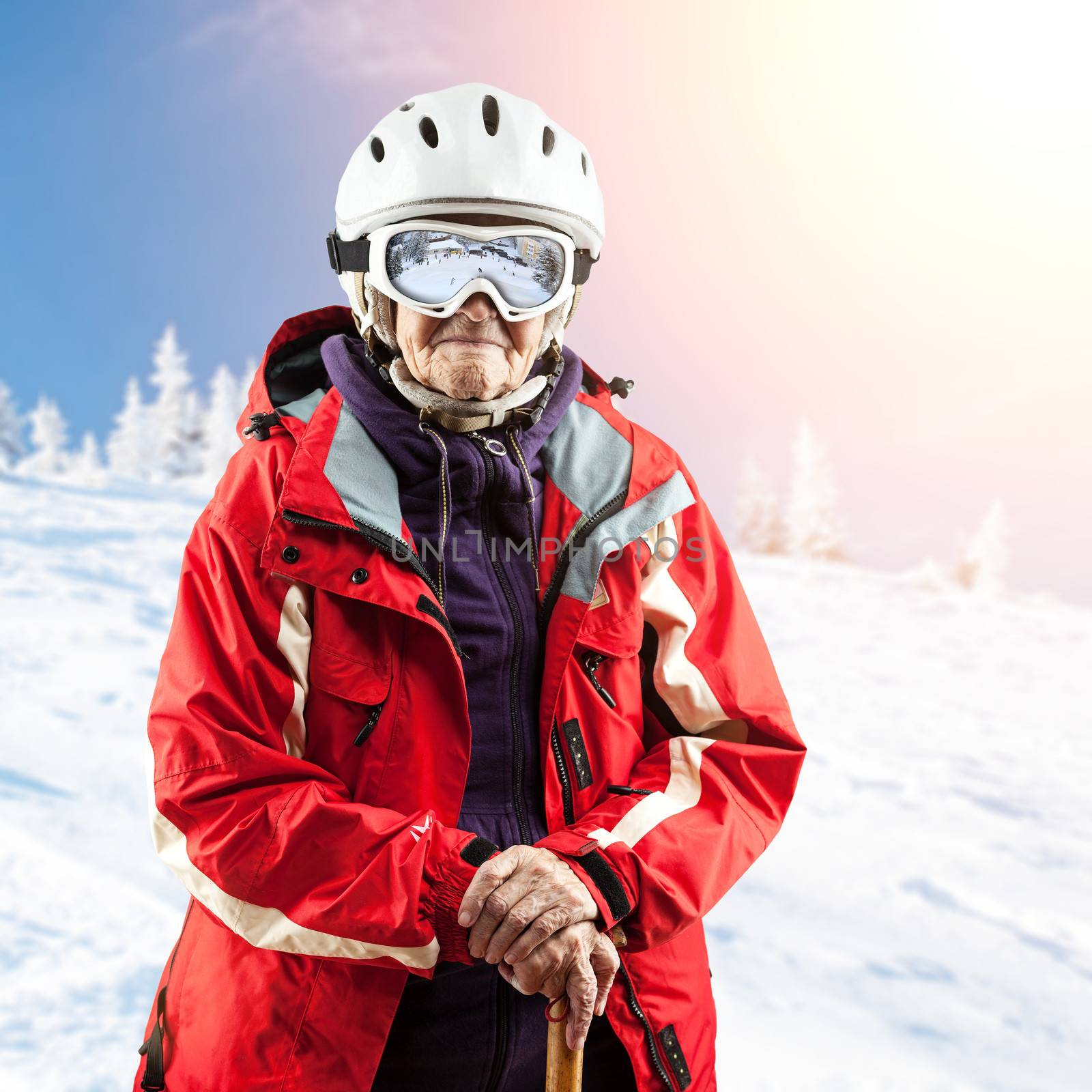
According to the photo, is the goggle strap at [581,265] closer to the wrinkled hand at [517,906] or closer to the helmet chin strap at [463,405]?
the helmet chin strap at [463,405]

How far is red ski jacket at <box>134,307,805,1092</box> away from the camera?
1.39 metres

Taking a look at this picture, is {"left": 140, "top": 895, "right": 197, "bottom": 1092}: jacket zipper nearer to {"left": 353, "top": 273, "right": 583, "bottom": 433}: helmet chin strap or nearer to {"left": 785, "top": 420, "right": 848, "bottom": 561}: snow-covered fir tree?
{"left": 353, "top": 273, "right": 583, "bottom": 433}: helmet chin strap

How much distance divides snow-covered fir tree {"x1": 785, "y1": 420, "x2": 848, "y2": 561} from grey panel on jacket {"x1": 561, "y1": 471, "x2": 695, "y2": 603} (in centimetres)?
703

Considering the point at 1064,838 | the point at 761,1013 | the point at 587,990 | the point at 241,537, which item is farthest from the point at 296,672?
the point at 1064,838

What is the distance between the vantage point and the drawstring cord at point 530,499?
1.63 m

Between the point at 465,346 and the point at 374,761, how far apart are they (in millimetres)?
664

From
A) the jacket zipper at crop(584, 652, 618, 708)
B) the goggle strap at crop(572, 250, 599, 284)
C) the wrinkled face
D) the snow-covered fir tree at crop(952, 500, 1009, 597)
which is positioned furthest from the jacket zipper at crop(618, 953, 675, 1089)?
the snow-covered fir tree at crop(952, 500, 1009, 597)

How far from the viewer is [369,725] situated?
1.50m

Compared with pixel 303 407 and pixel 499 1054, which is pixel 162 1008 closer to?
pixel 499 1054

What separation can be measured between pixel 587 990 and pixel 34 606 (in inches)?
205

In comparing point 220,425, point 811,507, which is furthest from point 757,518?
point 220,425

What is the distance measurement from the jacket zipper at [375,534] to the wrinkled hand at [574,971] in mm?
549

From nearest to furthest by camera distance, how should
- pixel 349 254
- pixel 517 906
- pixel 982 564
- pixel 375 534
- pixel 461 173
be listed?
pixel 517 906 → pixel 375 534 → pixel 461 173 → pixel 349 254 → pixel 982 564

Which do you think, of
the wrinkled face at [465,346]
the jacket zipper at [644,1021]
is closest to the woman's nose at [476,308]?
the wrinkled face at [465,346]
